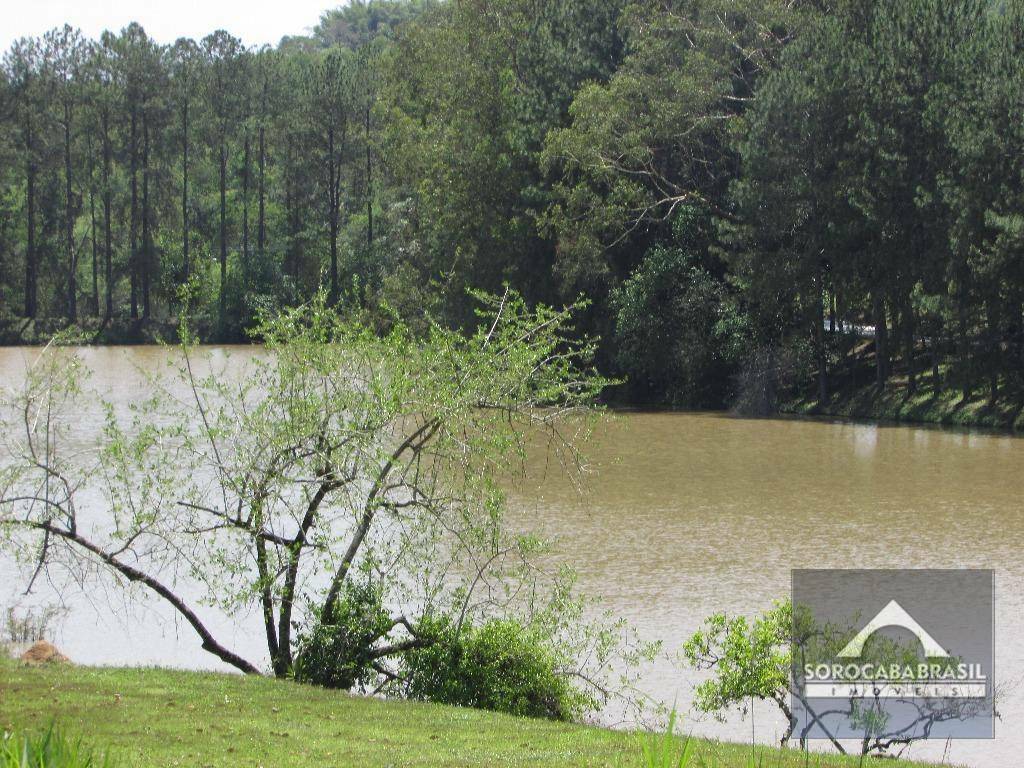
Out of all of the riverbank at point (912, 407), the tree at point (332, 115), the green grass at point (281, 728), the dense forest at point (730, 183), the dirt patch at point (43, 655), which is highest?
the tree at point (332, 115)

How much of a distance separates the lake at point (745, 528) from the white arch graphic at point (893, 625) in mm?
786

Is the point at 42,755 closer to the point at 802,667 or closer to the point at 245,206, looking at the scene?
the point at 802,667

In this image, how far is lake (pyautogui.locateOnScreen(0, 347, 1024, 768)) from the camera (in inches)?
577

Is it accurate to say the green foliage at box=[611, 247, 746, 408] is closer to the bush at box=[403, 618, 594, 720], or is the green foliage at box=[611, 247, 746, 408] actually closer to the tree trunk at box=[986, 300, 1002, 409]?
the tree trunk at box=[986, 300, 1002, 409]

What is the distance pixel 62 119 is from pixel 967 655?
64927 mm

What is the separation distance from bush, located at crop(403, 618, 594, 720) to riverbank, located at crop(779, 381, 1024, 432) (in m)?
24.2

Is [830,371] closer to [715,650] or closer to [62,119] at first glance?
[715,650]

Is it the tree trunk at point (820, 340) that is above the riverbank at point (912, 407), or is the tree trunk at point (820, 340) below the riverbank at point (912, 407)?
above

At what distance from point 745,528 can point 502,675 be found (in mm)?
10611

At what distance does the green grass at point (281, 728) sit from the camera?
8.57 meters

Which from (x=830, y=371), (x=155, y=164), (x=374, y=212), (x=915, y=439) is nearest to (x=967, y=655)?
(x=915, y=439)

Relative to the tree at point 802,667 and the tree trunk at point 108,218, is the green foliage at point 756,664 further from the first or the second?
the tree trunk at point 108,218

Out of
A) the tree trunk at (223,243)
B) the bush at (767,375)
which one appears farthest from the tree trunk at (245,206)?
the bush at (767,375)

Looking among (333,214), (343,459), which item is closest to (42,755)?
(343,459)
